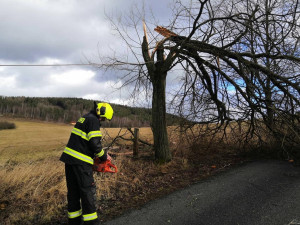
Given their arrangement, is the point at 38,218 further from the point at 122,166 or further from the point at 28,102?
the point at 28,102

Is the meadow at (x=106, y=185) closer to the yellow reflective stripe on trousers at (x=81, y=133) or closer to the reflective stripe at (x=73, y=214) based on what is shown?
the reflective stripe at (x=73, y=214)

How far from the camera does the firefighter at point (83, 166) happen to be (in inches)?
144

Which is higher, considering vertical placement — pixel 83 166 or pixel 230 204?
pixel 83 166

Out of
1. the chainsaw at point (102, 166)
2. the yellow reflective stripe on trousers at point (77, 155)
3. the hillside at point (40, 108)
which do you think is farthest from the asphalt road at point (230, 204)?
the hillside at point (40, 108)

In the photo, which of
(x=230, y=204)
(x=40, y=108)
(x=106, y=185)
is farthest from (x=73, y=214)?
(x=40, y=108)

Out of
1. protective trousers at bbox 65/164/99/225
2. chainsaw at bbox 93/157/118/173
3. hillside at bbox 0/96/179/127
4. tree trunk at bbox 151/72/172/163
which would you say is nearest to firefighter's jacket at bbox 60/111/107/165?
protective trousers at bbox 65/164/99/225

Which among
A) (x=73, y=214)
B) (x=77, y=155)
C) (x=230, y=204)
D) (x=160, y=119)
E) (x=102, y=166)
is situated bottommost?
(x=73, y=214)

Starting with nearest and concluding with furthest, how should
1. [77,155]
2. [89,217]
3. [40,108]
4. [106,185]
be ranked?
[89,217]
[77,155]
[106,185]
[40,108]

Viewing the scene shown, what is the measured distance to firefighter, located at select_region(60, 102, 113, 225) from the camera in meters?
3.66

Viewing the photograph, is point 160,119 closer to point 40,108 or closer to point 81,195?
point 81,195

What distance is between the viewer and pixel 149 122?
8.95 m

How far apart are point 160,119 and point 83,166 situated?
14.8 ft

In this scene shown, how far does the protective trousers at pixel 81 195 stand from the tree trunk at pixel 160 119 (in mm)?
4177

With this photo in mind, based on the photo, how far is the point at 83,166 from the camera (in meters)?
3.76
